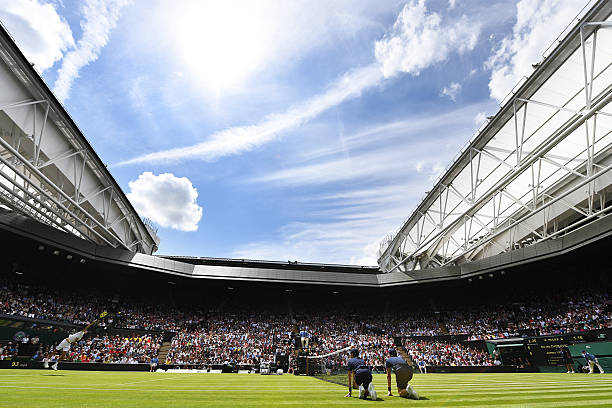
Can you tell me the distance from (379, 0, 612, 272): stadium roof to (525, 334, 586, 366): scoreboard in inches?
297

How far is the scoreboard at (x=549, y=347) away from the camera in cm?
2570

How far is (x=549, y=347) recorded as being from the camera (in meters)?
27.0

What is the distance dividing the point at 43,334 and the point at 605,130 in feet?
139

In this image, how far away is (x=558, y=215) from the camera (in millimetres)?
28125

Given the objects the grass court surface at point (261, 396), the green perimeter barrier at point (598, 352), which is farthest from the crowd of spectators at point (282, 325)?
the grass court surface at point (261, 396)

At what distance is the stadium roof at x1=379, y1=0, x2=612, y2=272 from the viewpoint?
17.0 meters

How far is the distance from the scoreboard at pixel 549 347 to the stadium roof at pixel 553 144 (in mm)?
7543

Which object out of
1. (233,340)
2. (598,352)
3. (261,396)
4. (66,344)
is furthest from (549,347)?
(66,344)

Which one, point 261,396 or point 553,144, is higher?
point 553,144

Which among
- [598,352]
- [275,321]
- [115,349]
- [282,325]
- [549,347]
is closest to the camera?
[598,352]

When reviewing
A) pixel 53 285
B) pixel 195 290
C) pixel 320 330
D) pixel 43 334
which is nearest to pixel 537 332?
pixel 320 330

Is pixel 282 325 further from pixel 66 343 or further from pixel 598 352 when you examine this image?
pixel 598 352

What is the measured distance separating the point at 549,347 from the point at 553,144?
57.3ft

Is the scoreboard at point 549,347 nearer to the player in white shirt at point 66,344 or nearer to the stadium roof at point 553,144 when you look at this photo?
the stadium roof at point 553,144
